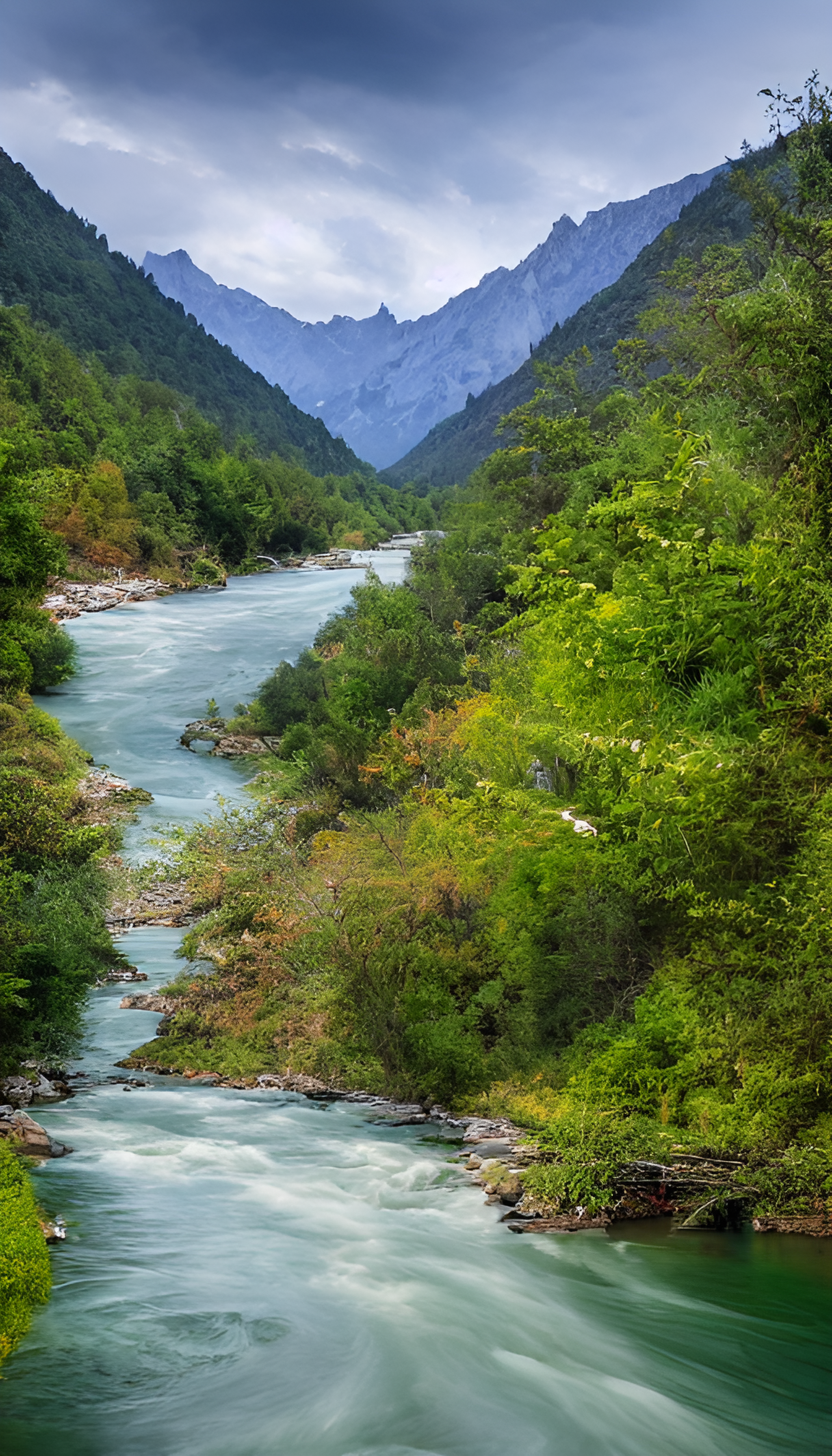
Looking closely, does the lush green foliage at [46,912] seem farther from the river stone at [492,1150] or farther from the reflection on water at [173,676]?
the river stone at [492,1150]

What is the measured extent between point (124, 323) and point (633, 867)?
492 ft

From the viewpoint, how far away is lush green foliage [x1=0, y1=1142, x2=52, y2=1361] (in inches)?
303

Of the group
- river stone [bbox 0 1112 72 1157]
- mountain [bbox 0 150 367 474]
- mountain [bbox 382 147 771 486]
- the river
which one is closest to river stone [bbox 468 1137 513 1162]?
the river

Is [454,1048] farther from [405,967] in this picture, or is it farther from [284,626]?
[284,626]

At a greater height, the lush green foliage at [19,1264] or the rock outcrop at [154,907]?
the lush green foliage at [19,1264]

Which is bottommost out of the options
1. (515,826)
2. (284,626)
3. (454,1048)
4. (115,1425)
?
(454,1048)

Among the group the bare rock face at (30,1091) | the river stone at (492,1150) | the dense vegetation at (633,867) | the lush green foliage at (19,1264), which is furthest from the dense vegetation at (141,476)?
the lush green foliage at (19,1264)

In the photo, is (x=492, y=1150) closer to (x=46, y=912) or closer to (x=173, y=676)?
(x=46, y=912)

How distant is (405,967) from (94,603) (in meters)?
46.8

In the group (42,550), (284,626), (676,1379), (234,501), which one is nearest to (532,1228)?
(676,1379)

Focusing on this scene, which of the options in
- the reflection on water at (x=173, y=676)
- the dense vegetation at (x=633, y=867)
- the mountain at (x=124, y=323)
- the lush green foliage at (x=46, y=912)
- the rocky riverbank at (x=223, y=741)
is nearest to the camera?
the dense vegetation at (x=633, y=867)

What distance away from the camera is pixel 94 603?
56.9m

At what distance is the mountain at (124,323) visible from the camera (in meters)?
124

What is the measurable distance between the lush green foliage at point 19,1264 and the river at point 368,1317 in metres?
0.15
